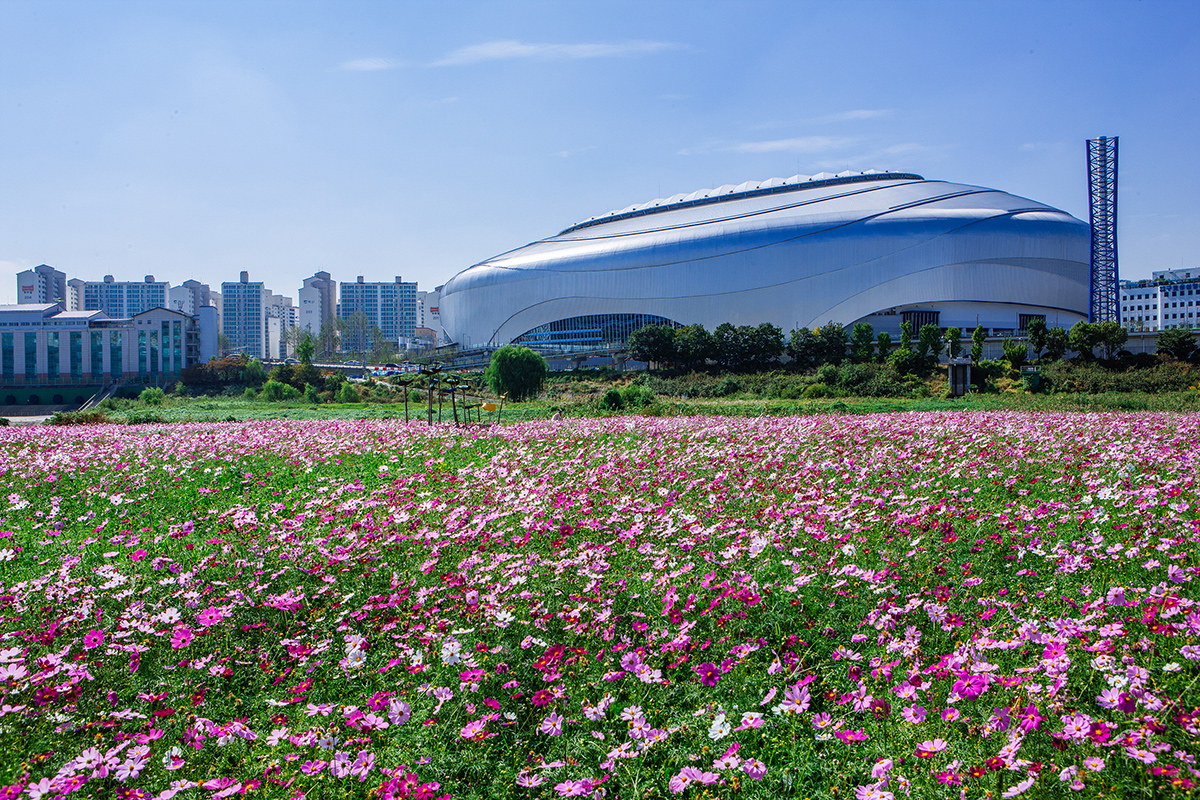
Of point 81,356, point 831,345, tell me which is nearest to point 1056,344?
point 831,345

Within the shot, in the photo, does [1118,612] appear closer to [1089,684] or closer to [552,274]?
[1089,684]

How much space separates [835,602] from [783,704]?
4.32 ft

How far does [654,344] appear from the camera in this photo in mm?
42344

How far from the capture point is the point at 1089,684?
9.62 ft


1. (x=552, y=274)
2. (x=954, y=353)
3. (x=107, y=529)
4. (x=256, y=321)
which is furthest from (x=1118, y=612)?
(x=256, y=321)

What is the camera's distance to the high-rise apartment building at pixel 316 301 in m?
139

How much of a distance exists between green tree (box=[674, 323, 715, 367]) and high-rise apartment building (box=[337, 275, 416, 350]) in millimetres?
113731

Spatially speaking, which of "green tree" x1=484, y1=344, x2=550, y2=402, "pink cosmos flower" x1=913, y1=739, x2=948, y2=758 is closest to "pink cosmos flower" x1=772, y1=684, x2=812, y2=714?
"pink cosmos flower" x1=913, y1=739, x2=948, y2=758

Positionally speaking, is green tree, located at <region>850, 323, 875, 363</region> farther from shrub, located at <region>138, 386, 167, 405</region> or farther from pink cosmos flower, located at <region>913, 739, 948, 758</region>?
pink cosmos flower, located at <region>913, 739, 948, 758</region>

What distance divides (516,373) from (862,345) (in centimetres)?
1892

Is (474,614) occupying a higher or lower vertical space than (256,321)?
lower

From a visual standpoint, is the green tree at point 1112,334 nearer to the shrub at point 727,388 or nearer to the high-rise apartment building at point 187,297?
the shrub at point 727,388

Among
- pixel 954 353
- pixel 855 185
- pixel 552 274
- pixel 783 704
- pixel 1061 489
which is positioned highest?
pixel 855 185

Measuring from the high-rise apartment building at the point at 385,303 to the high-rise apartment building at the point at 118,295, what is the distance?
32634mm
